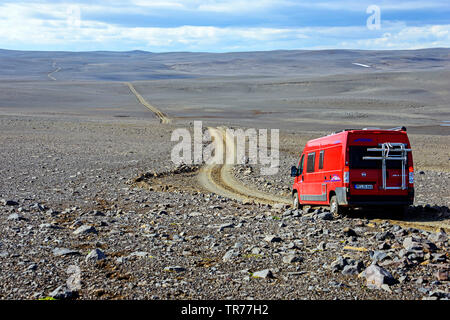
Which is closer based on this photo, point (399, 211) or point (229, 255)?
point (229, 255)

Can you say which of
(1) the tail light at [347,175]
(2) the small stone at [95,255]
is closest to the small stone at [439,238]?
(1) the tail light at [347,175]

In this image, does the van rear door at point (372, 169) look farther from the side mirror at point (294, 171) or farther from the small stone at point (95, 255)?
the small stone at point (95, 255)

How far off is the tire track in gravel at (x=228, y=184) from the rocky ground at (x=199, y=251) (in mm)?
2466

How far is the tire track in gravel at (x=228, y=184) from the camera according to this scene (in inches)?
775

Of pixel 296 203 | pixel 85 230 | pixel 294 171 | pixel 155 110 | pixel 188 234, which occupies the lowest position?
pixel 296 203

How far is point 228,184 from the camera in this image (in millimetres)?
23375

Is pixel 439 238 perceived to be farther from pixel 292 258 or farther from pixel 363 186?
pixel 363 186

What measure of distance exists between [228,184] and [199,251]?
13.5m

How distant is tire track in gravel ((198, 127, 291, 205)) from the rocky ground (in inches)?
97.1

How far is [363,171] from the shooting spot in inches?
551

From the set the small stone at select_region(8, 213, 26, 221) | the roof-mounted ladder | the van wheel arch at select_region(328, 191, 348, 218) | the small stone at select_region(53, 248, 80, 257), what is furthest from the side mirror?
the small stone at select_region(53, 248, 80, 257)

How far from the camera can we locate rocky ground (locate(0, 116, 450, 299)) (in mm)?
7766

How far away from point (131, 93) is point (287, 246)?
335 ft

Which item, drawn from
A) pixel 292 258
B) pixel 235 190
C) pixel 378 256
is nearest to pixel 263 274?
pixel 292 258
